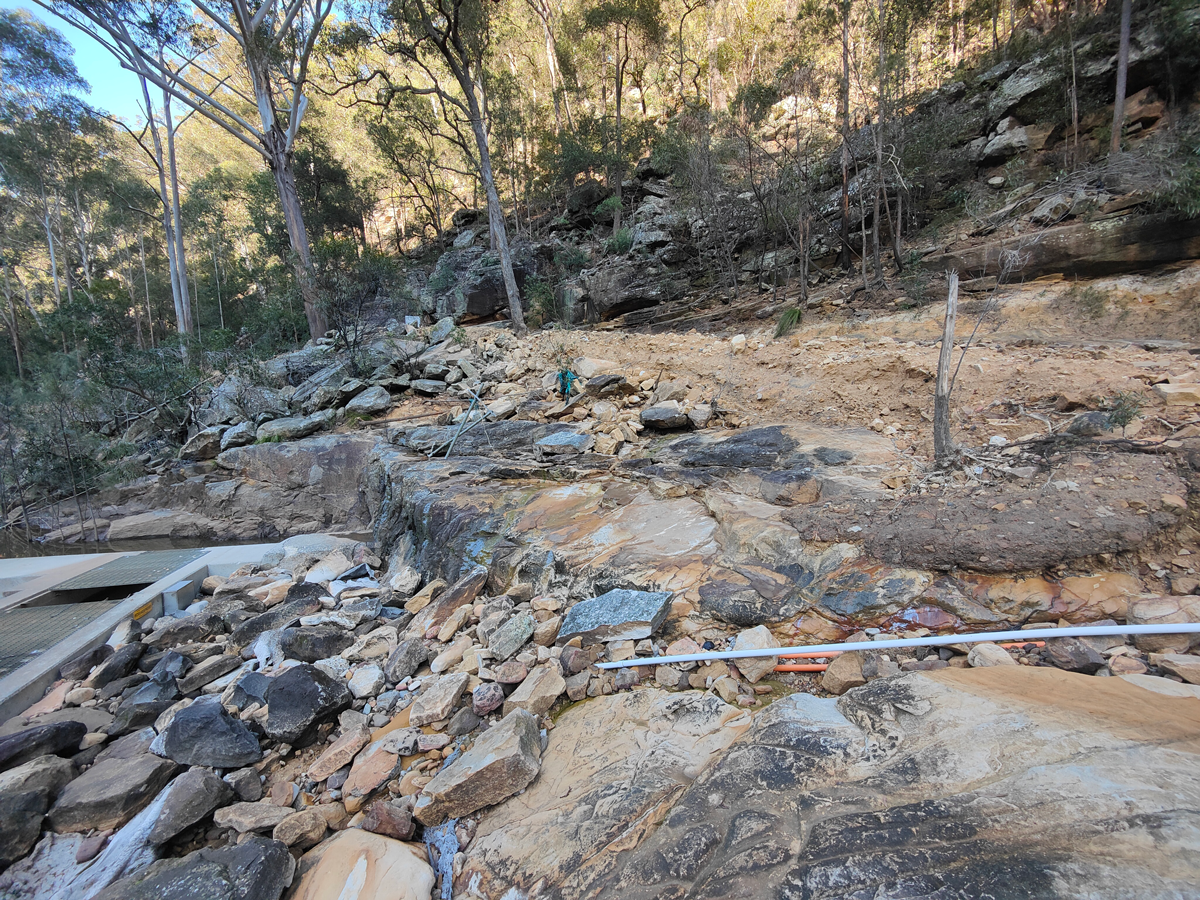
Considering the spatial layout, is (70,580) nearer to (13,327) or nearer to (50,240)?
(13,327)

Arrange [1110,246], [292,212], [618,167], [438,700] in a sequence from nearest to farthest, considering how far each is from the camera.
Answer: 1. [438,700]
2. [1110,246]
3. [292,212]
4. [618,167]

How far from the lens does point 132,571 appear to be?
A: 5066 millimetres

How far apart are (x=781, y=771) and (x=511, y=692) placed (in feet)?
4.48

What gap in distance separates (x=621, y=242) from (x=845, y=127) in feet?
20.1

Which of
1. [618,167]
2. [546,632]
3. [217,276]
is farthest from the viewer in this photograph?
[217,276]

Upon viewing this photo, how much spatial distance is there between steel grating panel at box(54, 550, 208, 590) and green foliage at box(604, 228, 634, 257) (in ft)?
38.4

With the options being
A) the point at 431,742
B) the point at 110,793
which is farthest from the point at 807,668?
the point at 110,793

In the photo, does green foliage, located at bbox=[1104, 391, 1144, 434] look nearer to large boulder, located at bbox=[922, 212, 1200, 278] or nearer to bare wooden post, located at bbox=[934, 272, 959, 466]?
bare wooden post, located at bbox=[934, 272, 959, 466]

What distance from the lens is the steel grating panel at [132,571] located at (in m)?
4.82

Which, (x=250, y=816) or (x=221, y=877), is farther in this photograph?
(x=250, y=816)

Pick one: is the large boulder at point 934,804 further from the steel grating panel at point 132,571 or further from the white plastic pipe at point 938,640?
the steel grating panel at point 132,571

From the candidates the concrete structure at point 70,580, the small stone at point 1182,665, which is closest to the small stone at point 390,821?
the small stone at point 1182,665

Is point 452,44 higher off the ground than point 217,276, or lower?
higher

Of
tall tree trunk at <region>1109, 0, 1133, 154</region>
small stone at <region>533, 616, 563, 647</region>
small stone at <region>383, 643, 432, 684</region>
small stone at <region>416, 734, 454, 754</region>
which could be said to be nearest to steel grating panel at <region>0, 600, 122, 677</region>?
small stone at <region>383, 643, 432, 684</region>
